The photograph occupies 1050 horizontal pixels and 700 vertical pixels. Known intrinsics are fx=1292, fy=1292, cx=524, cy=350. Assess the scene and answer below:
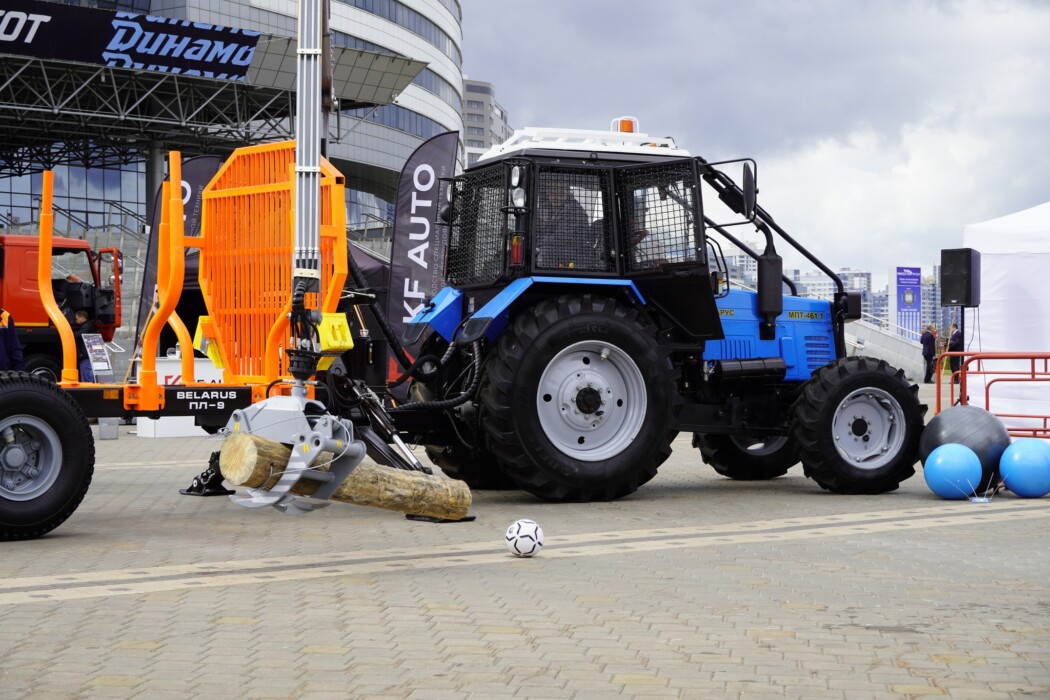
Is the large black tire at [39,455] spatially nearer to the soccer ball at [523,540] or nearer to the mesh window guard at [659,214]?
→ the soccer ball at [523,540]

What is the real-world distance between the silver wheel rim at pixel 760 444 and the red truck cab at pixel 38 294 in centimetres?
1205

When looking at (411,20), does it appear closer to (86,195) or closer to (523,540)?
(86,195)

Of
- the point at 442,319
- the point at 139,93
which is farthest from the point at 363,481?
the point at 139,93

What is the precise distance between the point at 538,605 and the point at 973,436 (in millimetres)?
6520

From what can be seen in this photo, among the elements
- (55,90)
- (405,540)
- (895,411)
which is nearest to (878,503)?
(895,411)

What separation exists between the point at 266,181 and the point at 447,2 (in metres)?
54.9

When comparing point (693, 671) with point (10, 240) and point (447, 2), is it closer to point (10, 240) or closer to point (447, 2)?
point (10, 240)

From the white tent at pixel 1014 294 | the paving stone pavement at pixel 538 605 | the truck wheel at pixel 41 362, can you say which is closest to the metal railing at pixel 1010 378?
the white tent at pixel 1014 294

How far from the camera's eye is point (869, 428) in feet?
38.4

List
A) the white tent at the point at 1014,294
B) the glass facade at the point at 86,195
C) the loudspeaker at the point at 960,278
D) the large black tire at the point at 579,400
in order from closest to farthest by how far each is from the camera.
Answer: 1. the large black tire at the point at 579,400
2. the loudspeaker at the point at 960,278
3. the white tent at the point at 1014,294
4. the glass facade at the point at 86,195

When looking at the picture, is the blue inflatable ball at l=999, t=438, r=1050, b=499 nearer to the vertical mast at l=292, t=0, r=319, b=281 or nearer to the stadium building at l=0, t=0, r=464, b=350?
the vertical mast at l=292, t=0, r=319, b=281

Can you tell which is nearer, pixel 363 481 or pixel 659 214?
pixel 363 481

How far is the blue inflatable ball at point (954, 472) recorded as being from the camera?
11234 mm

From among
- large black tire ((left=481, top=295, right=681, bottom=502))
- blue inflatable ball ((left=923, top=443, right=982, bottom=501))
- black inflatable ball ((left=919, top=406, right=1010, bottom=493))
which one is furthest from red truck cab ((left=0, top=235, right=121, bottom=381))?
blue inflatable ball ((left=923, top=443, right=982, bottom=501))
